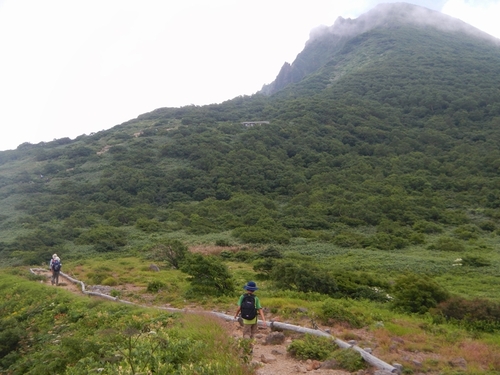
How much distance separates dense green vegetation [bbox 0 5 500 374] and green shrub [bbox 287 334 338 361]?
1.77m

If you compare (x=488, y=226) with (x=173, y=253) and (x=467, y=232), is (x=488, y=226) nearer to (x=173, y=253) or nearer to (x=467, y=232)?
(x=467, y=232)

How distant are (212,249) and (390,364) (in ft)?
64.1

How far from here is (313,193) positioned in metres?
42.0

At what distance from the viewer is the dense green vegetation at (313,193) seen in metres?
14.5

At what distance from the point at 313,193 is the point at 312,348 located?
3545 centimetres

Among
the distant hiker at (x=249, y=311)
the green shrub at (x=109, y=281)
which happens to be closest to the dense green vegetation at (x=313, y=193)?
the distant hiker at (x=249, y=311)

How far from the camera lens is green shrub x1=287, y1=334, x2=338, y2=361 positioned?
6957mm

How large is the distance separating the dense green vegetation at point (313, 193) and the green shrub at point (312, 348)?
1.77m

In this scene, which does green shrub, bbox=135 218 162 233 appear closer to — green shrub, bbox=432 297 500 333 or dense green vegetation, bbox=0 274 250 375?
dense green vegetation, bbox=0 274 250 375

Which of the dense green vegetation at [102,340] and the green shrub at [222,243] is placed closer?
the dense green vegetation at [102,340]

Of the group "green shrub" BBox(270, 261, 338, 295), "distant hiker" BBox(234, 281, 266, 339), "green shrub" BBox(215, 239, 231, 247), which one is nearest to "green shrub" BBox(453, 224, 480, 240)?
"green shrub" BBox(215, 239, 231, 247)

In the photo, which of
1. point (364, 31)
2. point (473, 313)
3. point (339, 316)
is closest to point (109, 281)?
point (339, 316)

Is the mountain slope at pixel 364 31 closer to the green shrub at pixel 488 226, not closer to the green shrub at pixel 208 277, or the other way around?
the green shrub at pixel 488 226

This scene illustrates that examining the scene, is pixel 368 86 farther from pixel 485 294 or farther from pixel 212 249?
pixel 485 294
